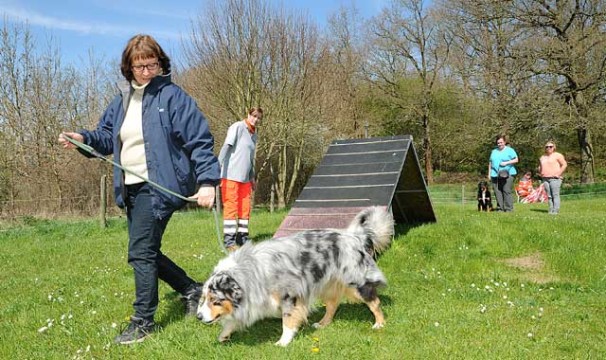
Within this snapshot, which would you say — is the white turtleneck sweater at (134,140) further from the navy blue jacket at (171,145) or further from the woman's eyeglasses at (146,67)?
the woman's eyeglasses at (146,67)

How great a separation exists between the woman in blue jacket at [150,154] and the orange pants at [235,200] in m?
3.06

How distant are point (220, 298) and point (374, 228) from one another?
5.73 ft

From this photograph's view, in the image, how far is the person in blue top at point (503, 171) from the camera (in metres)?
12.6

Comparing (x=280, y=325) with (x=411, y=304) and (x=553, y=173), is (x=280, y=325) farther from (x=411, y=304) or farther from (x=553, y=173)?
(x=553, y=173)

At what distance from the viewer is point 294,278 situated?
4.14 m

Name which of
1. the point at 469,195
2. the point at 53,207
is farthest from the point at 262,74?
the point at 469,195

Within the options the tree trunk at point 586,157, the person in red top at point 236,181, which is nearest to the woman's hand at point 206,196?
the person in red top at point 236,181

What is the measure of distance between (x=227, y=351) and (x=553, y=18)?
24.7 m

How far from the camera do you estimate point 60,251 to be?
9.12 m

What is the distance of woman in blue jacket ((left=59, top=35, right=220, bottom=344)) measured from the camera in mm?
3971

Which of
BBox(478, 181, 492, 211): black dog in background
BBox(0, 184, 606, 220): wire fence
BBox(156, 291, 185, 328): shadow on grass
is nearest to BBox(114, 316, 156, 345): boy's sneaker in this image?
BBox(156, 291, 185, 328): shadow on grass

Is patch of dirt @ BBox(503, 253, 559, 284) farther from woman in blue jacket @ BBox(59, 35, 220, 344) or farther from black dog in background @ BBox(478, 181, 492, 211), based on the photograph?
black dog in background @ BBox(478, 181, 492, 211)

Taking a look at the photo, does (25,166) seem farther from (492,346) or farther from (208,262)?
(492,346)

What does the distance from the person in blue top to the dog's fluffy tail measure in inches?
349
